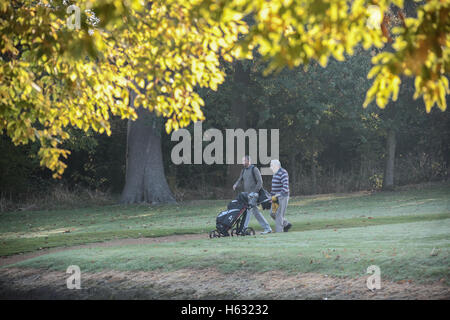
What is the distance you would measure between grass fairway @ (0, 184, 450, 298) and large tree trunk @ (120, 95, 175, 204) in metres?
4.67

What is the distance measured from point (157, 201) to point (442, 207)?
13.3 m

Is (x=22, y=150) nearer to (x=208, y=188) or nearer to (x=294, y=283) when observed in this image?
(x=208, y=188)

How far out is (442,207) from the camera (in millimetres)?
23453

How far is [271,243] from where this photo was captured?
44.8ft

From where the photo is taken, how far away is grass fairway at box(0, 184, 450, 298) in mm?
10727

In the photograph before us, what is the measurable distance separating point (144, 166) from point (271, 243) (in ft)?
61.2
